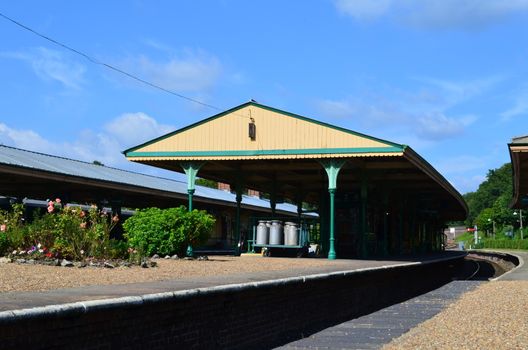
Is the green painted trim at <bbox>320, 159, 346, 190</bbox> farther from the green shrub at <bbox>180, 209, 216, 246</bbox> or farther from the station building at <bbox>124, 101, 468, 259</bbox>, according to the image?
the green shrub at <bbox>180, 209, 216, 246</bbox>

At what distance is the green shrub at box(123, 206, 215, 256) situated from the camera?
1880 cm

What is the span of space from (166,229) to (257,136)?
6.50 m

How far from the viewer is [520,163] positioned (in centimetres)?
2431

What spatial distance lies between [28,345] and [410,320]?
32.5 ft

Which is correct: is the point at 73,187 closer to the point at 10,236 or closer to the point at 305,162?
the point at 305,162

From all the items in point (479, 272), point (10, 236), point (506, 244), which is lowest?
point (479, 272)

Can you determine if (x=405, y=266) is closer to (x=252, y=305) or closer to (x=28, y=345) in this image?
(x=252, y=305)

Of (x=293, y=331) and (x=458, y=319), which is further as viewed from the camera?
(x=458, y=319)

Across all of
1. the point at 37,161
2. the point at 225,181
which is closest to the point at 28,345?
the point at 37,161

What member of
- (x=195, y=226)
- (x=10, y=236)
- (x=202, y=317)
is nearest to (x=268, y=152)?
(x=195, y=226)

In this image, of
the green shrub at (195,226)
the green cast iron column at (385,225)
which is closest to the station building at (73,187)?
the green cast iron column at (385,225)

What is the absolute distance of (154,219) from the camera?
18.8m

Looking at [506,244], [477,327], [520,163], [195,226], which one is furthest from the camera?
[506,244]

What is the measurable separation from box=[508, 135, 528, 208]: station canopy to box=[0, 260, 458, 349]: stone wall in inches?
296
